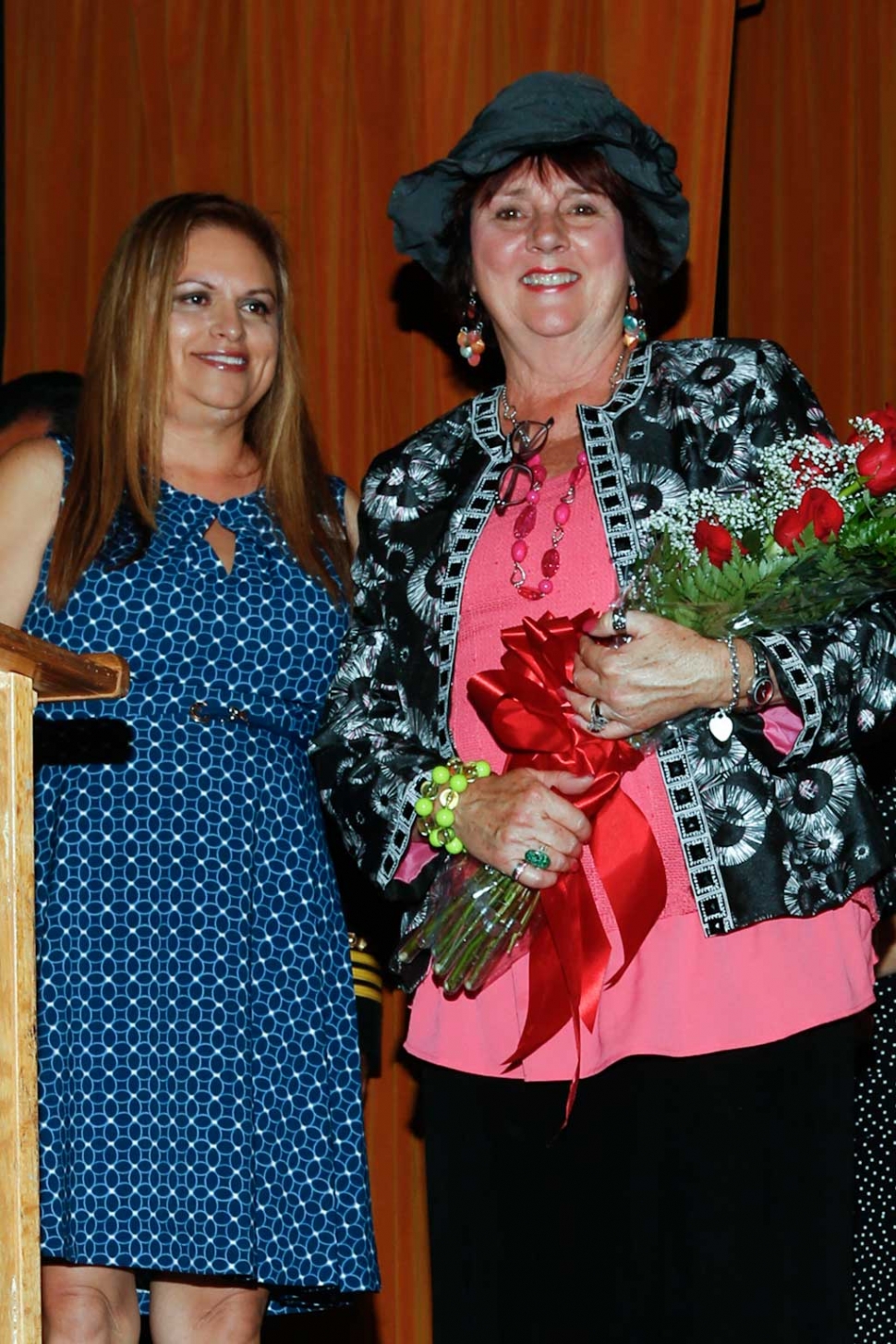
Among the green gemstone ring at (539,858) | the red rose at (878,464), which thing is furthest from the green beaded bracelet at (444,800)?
the red rose at (878,464)

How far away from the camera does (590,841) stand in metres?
2.38

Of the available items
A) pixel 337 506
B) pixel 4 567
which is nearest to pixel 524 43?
pixel 337 506

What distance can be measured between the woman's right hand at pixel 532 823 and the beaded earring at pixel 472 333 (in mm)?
733

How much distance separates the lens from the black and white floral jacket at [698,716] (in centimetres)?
231

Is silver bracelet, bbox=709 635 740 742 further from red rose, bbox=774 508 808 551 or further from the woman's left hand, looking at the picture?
red rose, bbox=774 508 808 551

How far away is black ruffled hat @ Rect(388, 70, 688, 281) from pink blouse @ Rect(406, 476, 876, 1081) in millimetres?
496

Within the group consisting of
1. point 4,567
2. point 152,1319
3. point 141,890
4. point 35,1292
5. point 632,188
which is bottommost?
point 152,1319

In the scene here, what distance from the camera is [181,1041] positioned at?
8.64 feet

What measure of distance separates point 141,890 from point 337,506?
732 millimetres

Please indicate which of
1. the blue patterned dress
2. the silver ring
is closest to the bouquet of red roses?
the silver ring

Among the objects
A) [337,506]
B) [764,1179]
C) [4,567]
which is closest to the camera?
[764,1179]

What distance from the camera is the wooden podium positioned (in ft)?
5.13

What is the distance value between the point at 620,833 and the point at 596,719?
0.14 m

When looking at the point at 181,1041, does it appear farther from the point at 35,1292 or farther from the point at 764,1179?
the point at 35,1292
